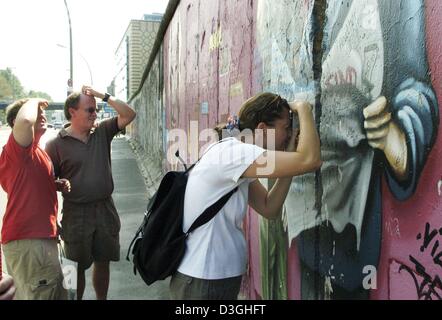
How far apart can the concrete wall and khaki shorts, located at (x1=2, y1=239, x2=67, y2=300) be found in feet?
4.99

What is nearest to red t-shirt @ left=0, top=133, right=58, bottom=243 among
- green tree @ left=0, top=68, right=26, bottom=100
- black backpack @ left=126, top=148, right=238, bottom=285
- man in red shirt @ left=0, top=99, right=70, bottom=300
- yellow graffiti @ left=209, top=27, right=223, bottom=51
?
man in red shirt @ left=0, top=99, right=70, bottom=300

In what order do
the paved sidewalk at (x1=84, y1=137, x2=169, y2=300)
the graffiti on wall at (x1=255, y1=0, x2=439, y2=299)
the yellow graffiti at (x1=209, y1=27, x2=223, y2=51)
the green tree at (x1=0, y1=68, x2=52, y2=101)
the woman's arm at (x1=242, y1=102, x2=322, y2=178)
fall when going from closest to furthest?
the graffiti on wall at (x1=255, y1=0, x2=439, y2=299) < the woman's arm at (x1=242, y1=102, x2=322, y2=178) < the paved sidewalk at (x1=84, y1=137, x2=169, y2=300) < the yellow graffiti at (x1=209, y1=27, x2=223, y2=51) < the green tree at (x1=0, y1=68, x2=52, y2=101)

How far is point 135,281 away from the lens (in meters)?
5.05

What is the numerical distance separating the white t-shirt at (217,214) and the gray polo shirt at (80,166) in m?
1.90

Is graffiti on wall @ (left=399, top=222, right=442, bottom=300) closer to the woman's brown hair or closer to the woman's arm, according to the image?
the woman's arm

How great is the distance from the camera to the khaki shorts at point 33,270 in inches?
117

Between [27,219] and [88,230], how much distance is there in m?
0.83

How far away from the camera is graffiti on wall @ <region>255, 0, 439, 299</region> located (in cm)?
175

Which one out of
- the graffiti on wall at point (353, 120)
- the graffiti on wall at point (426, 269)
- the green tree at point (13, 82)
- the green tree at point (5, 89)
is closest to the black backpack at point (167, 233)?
the graffiti on wall at point (353, 120)

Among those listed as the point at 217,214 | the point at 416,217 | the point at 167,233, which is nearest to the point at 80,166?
the point at 167,233

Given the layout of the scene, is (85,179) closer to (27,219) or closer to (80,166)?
(80,166)

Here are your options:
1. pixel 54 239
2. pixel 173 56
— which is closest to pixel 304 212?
pixel 54 239

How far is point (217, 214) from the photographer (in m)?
2.06
